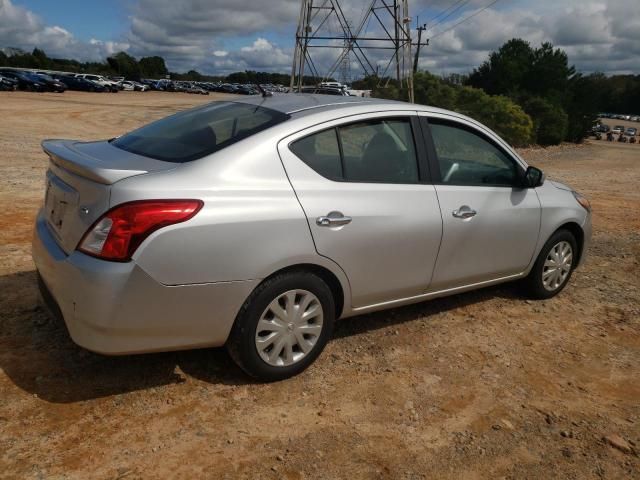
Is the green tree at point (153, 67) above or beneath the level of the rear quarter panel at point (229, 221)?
above

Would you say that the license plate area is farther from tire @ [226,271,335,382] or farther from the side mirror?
the side mirror

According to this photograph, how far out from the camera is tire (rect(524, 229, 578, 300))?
193 inches

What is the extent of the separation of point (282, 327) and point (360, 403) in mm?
632

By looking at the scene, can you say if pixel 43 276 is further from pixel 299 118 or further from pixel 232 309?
pixel 299 118

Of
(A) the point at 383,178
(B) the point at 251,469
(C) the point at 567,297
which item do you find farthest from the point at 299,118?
(C) the point at 567,297

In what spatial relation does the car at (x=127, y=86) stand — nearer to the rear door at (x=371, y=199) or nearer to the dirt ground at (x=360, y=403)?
the dirt ground at (x=360, y=403)

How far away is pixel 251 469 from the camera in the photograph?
2715mm

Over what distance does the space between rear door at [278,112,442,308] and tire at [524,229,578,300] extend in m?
1.42

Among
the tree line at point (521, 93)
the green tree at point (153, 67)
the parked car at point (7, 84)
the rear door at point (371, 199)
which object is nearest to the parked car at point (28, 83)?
the parked car at point (7, 84)

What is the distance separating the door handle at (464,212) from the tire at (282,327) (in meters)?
1.16

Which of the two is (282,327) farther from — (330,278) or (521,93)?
(521,93)

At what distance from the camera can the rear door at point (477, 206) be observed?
407cm

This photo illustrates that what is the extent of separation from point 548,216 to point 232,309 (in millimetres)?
2927

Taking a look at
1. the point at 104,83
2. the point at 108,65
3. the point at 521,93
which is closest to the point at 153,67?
the point at 108,65
